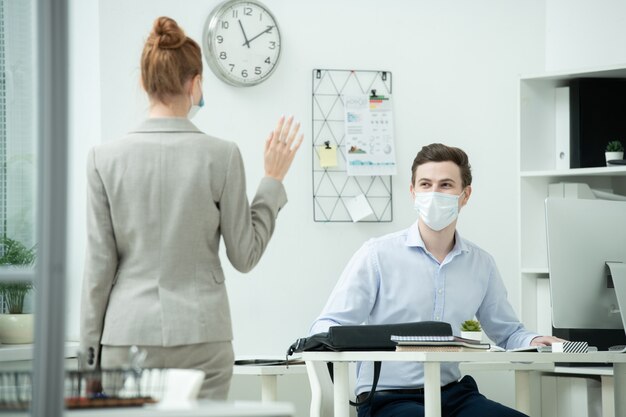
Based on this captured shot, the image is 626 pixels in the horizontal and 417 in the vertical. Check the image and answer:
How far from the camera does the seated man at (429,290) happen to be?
269 cm

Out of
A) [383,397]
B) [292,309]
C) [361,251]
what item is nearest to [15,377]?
[383,397]

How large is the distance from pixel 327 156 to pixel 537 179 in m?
0.87

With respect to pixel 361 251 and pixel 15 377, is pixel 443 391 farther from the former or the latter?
pixel 15 377

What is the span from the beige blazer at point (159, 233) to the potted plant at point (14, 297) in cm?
139

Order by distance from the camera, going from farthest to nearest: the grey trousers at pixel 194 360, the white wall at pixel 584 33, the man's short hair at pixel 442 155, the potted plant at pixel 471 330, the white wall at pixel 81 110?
the white wall at pixel 584 33 → the white wall at pixel 81 110 → the man's short hair at pixel 442 155 → the potted plant at pixel 471 330 → the grey trousers at pixel 194 360

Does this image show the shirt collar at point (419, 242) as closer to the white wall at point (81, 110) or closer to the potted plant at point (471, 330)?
the potted plant at point (471, 330)

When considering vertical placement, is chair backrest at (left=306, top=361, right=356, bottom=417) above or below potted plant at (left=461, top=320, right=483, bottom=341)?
below

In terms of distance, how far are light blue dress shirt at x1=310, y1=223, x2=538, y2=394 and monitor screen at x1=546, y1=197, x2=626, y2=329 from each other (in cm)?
16

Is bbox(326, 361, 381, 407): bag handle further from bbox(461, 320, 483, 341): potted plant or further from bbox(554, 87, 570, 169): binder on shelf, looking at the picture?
bbox(554, 87, 570, 169): binder on shelf

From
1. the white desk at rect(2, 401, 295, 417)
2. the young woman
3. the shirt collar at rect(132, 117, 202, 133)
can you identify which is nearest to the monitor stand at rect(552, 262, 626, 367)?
the young woman

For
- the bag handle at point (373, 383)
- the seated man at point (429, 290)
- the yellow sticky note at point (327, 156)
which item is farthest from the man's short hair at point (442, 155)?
the yellow sticky note at point (327, 156)

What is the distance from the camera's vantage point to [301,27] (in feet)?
12.8

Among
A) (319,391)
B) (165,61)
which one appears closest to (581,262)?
(319,391)

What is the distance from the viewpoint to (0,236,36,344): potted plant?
313 cm
